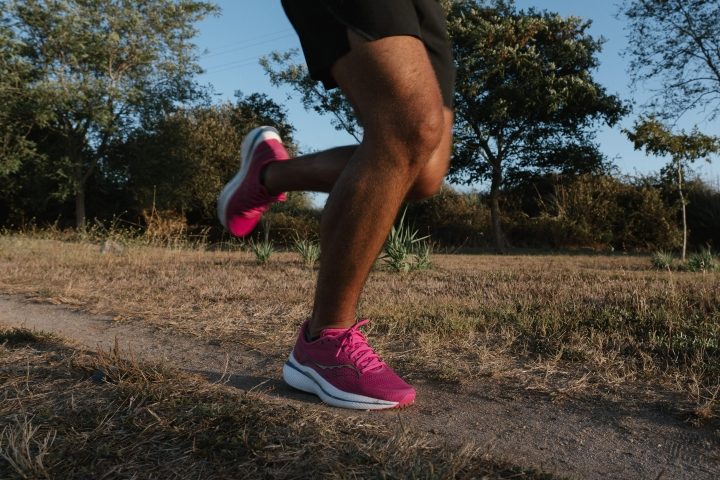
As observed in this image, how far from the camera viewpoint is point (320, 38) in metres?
1.68

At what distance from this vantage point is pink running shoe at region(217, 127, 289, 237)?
2021 millimetres

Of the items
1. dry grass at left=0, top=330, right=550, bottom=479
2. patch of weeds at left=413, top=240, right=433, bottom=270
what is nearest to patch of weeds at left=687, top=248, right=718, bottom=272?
patch of weeds at left=413, top=240, right=433, bottom=270

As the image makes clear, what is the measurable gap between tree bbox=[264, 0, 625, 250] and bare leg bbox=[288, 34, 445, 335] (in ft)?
50.8

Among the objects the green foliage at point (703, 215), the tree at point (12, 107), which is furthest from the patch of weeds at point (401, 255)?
the tree at point (12, 107)

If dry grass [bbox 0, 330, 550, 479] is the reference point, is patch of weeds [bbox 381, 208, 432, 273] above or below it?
above

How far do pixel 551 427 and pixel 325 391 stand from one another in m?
0.63

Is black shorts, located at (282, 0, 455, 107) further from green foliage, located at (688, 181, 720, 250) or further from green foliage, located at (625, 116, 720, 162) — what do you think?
green foliage, located at (688, 181, 720, 250)

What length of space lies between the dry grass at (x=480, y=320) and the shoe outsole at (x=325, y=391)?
435mm

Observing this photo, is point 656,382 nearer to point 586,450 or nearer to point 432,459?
point 586,450

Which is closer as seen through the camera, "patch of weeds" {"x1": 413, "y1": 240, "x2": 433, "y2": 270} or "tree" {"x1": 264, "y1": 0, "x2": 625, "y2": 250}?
"patch of weeds" {"x1": 413, "y1": 240, "x2": 433, "y2": 270}

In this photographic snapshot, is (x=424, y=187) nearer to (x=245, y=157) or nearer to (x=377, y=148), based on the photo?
(x=377, y=148)

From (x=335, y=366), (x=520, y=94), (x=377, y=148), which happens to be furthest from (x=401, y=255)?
(x=520, y=94)

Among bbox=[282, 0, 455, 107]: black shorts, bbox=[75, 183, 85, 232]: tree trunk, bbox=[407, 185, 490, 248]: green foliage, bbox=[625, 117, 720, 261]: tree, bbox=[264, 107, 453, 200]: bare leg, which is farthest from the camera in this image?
bbox=[75, 183, 85, 232]: tree trunk

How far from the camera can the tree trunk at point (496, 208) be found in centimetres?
1692
